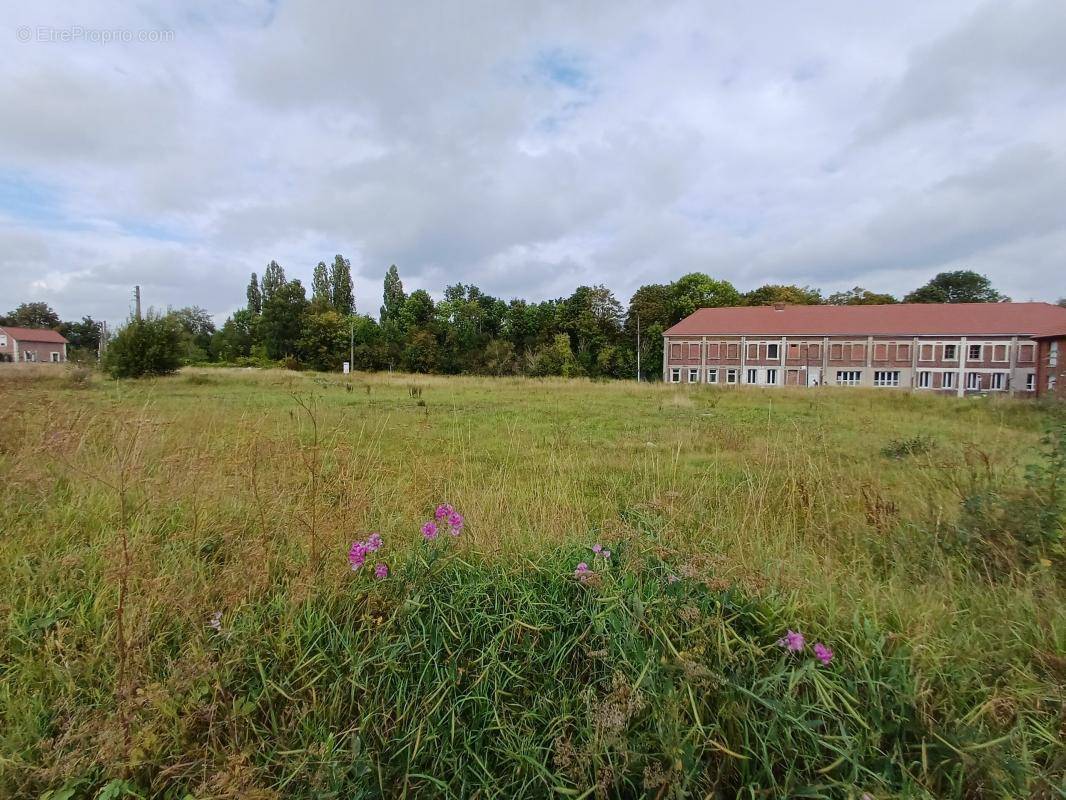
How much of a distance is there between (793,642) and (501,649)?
3.84ft

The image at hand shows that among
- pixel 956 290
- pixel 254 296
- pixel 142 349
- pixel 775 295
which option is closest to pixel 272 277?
pixel 254 296

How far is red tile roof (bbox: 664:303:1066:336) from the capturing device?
4153cm

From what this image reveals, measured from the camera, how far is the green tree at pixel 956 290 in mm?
65125

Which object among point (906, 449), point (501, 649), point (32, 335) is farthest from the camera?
point (32, 335)

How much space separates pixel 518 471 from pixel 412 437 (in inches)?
110

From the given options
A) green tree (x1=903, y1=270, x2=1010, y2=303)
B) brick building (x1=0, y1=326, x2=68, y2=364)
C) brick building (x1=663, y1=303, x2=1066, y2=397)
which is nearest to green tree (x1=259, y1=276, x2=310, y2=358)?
brick building (x1=0, y1=326, x2=68, y2=364)

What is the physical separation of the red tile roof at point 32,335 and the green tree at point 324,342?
4350 cm

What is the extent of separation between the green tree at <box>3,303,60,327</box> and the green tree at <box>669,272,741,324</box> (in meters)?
98.7

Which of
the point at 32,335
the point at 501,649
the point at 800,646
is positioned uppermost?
the point at 32,335

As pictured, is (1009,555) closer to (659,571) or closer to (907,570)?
(907,570)

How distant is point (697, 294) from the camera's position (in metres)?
59.2

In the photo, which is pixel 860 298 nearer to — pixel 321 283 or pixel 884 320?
pixel 884 320

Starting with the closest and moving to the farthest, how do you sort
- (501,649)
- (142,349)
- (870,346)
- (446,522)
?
(501,649)
(446,522)
(142,349)
(870,346)

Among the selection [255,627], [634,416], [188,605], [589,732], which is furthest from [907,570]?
[634,416]
